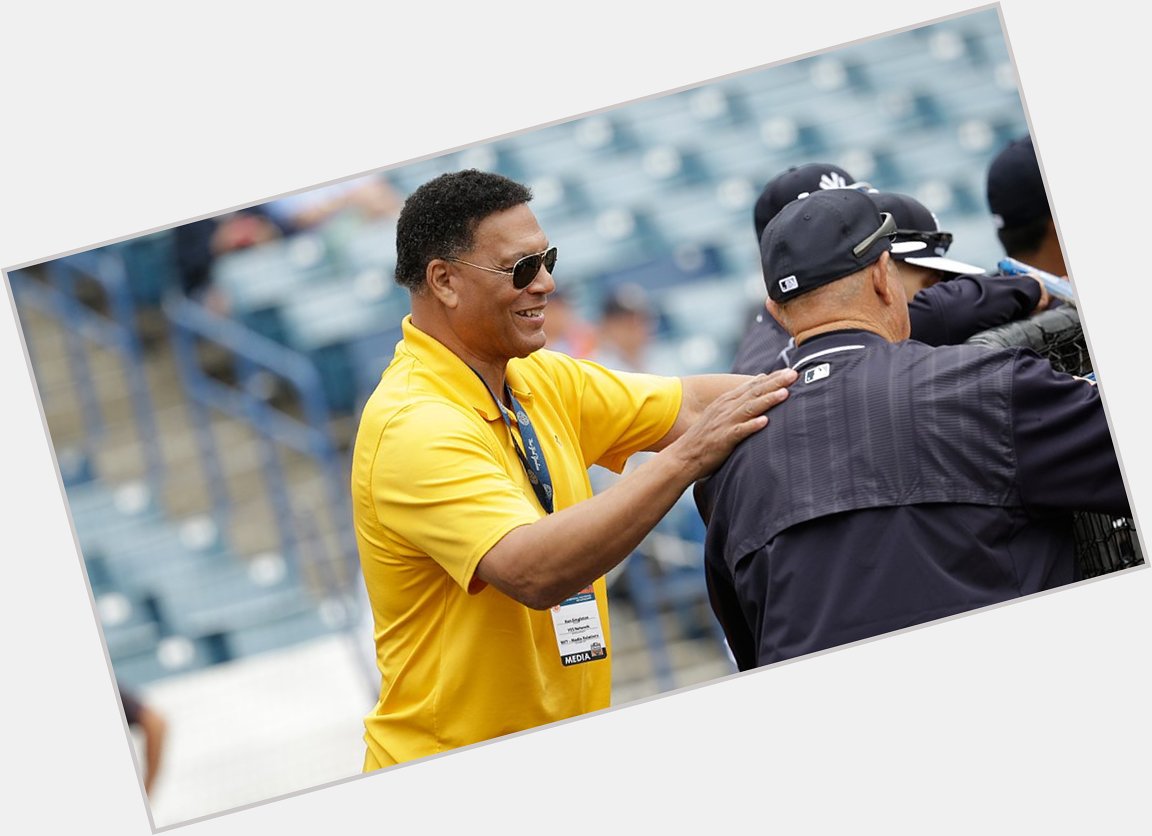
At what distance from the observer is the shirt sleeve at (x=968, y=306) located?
2906 mm

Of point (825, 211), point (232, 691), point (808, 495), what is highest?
point (825, 211)

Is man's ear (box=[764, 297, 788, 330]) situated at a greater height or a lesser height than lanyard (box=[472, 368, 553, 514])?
greater

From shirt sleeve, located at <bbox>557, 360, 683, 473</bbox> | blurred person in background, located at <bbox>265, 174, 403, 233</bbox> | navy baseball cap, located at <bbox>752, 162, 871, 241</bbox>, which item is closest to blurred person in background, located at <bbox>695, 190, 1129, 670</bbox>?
shirt sleeve, located at <bbox>557, 360, 683, 473</bbox>

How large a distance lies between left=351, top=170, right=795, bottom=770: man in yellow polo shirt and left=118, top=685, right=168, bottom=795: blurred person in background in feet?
13.2

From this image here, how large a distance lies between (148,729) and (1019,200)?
211 inches

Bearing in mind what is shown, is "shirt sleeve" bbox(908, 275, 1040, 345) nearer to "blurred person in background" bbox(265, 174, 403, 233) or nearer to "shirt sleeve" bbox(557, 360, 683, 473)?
"shirt sleeve" bbox(557, 360, 683, 473)

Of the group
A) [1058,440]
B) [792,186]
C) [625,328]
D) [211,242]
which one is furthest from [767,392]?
[211,242]

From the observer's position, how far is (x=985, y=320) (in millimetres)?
2898

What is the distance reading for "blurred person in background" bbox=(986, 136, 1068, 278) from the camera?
3252 millimetres

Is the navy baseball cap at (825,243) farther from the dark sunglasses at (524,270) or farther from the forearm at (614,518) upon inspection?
the dark sunglasses at (524,270)

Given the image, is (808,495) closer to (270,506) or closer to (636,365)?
(636,365)

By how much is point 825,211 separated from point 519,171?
6.10m

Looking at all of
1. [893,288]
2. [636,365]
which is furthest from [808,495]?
[636,365]

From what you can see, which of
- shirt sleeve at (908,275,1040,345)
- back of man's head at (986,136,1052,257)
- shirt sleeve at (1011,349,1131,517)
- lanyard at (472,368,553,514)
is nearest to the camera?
shirt sleeve at (1011,349,1131,517)
